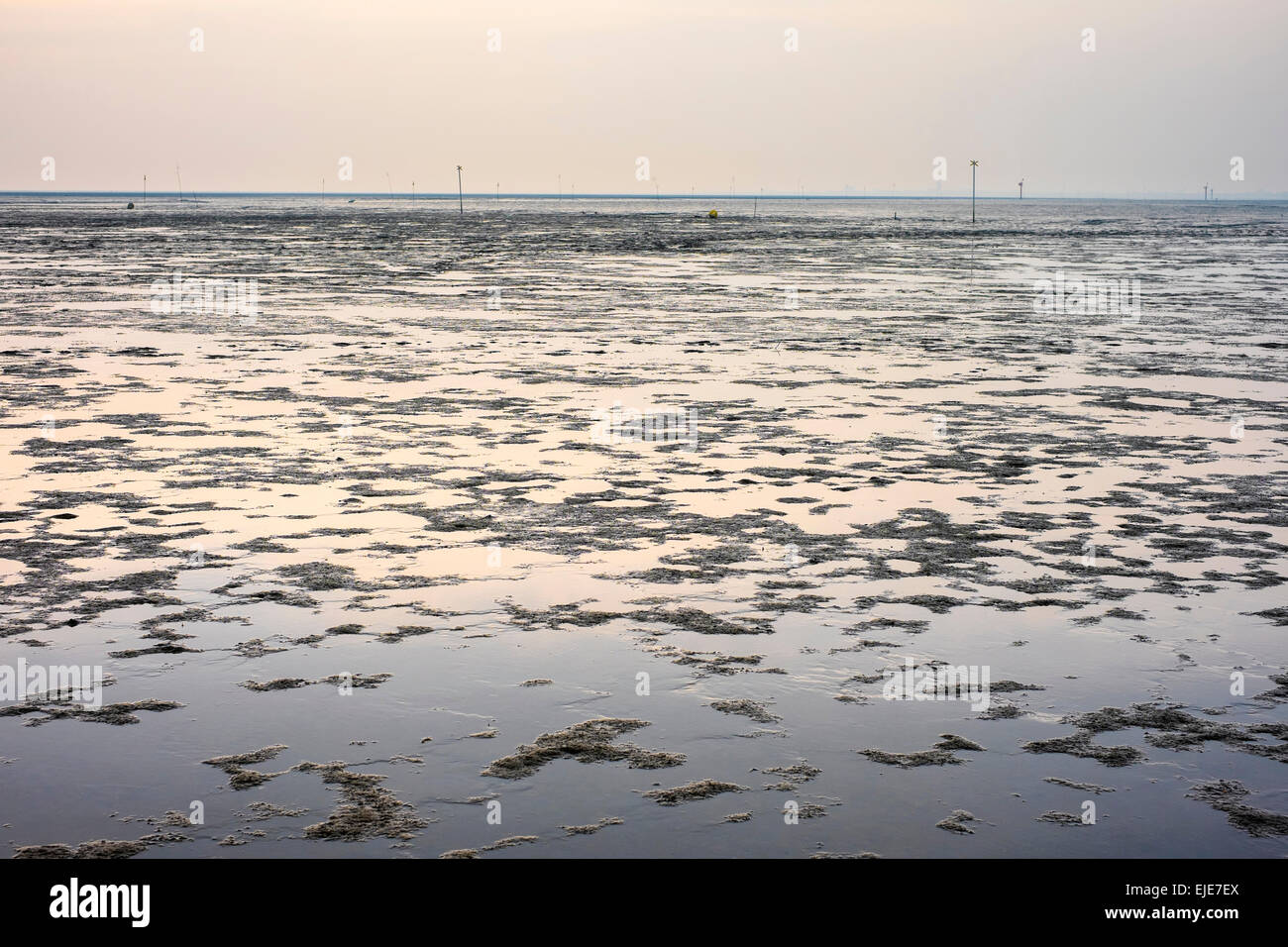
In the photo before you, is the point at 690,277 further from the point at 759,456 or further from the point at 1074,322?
the point at 759,456

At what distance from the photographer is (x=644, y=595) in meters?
9.67

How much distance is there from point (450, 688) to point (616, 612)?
178 cm

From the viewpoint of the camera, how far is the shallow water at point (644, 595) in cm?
636

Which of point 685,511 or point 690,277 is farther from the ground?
point 690,277

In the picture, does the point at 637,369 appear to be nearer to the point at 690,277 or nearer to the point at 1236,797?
the point at 1236,797

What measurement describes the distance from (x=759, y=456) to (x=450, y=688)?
7.41 m

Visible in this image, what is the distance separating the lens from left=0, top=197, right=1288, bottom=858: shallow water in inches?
251

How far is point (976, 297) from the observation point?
37.2 meters

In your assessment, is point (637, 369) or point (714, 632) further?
point (637, 369)

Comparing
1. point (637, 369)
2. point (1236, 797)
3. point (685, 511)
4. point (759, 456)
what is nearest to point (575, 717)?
point (1236, 797)
